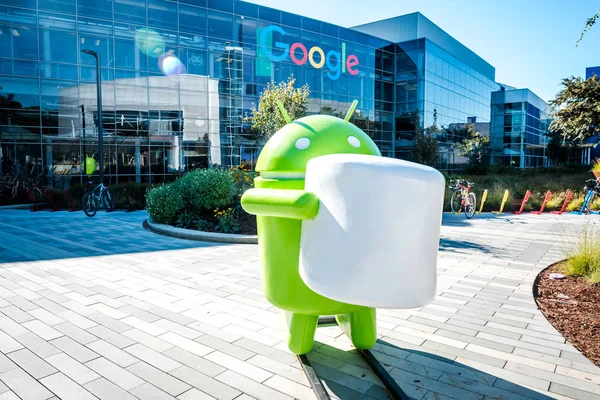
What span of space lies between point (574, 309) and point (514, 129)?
51949 millimetres

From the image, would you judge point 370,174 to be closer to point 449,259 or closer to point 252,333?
point 252,333

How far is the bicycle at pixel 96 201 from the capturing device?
41.7 ft

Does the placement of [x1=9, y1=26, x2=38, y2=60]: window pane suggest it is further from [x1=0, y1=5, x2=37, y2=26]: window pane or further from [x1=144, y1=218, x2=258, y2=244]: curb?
[x1=144, y1=218, x2=258, y2=244]: curb

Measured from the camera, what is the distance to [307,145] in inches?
116

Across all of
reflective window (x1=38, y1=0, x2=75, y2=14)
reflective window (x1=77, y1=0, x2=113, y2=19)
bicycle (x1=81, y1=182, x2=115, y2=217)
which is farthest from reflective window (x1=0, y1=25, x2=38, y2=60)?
bicycle (x1=81, y1=182, x2=115, y2=217)

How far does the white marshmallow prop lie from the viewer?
2.32 meters

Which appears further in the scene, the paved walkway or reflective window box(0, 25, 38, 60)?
reflective window box(0, 25, 38, 60)

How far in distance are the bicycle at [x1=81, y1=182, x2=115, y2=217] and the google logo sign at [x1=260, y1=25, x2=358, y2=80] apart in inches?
713

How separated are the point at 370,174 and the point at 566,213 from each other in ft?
50.8

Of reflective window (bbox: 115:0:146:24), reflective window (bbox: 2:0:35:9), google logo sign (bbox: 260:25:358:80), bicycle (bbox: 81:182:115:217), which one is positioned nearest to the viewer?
bicycle (bbox: 81:182:115:217)

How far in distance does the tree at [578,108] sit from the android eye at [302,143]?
18.8 metres

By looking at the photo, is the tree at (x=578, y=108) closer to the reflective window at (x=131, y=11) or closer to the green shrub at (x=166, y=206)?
the green shrub at (x=166, y=206)

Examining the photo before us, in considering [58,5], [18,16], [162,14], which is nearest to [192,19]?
[162,14]

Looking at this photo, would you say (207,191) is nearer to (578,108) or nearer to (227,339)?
(227,339)
